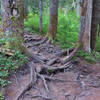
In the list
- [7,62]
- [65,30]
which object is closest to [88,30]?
[65,30]

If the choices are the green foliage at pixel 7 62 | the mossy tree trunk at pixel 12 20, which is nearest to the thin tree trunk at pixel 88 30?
the mossy tree trunk at pixel 12 20

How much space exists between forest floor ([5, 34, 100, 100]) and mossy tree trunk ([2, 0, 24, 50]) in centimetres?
100

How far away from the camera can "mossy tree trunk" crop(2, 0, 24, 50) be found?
192 inches

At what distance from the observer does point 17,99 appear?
355 centimetres

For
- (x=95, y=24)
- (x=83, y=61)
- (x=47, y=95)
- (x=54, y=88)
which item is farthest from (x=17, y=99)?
(x=95, y=24)

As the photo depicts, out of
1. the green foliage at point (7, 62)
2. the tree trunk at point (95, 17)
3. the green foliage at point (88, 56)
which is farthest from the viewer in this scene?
the tree trunk at point (95, 17)

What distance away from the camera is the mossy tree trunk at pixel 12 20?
16.0 feet

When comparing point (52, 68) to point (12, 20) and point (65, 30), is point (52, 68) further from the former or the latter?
point (65, 30)

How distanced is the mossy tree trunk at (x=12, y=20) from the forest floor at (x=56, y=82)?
100 centimetres

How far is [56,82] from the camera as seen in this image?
498cm

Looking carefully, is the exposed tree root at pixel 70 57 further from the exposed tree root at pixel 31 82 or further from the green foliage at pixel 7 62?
the green foliage at pixel 7 62

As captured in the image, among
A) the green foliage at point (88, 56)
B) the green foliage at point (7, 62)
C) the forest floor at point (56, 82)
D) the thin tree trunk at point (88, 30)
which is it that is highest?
the thin tree trunk at point (88, 30)

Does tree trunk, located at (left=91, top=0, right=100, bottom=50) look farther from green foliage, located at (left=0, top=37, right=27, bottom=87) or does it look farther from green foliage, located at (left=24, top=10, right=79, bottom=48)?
green foliage, located at (left=0, top=37, right=27, bottom=87)

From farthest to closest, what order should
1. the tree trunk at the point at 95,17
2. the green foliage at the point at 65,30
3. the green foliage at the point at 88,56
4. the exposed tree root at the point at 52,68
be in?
1. the green foliage at the point at 65,30
2. the tree trunk at the point at 95,17
3. the green foliage at the point at 88,56
4. the exposed tree root at the point at 52,68
